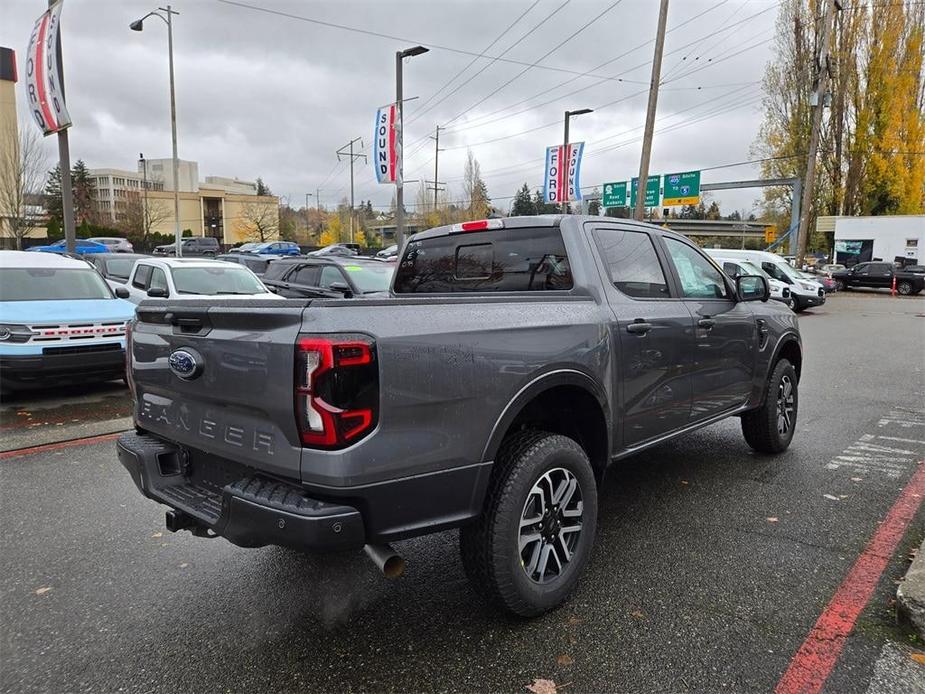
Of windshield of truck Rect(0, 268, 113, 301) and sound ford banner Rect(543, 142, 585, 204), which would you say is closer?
windshield of truck Rect(0, 268, 113, 301)

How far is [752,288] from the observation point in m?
4.91

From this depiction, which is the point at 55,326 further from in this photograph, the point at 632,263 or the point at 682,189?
the point at 682,189

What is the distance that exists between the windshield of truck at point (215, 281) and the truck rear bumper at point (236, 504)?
8021 millimetres

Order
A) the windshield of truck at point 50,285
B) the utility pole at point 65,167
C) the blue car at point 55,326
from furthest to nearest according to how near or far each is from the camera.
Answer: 1. the utility pole at point 65,167
2. the windshield of truck at point 50,285
3. the blue car at point 55,326

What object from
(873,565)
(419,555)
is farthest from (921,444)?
(419,555)

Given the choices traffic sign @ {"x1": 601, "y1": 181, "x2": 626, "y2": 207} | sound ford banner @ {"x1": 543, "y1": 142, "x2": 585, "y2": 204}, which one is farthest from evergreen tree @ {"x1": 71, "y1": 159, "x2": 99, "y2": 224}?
sound ford banner @ {"x1": 543, "y1": 142, "x2": 585, "y2": 204}

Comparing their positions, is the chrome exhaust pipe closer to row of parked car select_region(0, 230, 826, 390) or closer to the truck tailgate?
the truck tailgate

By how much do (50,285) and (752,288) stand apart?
826cm

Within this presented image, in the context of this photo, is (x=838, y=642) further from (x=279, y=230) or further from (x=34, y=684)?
(x=279, y=230)

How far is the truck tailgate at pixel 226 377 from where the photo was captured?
232 cm

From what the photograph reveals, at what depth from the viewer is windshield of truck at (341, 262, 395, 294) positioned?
12.2 metres

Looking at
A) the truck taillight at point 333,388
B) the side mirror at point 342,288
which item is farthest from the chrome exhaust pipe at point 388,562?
the side mirror at point 342,288

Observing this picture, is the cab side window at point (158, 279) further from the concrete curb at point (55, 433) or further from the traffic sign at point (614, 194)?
the traffic sign at point (614, 194)

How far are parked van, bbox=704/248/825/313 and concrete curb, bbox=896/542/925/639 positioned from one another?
18.2m
